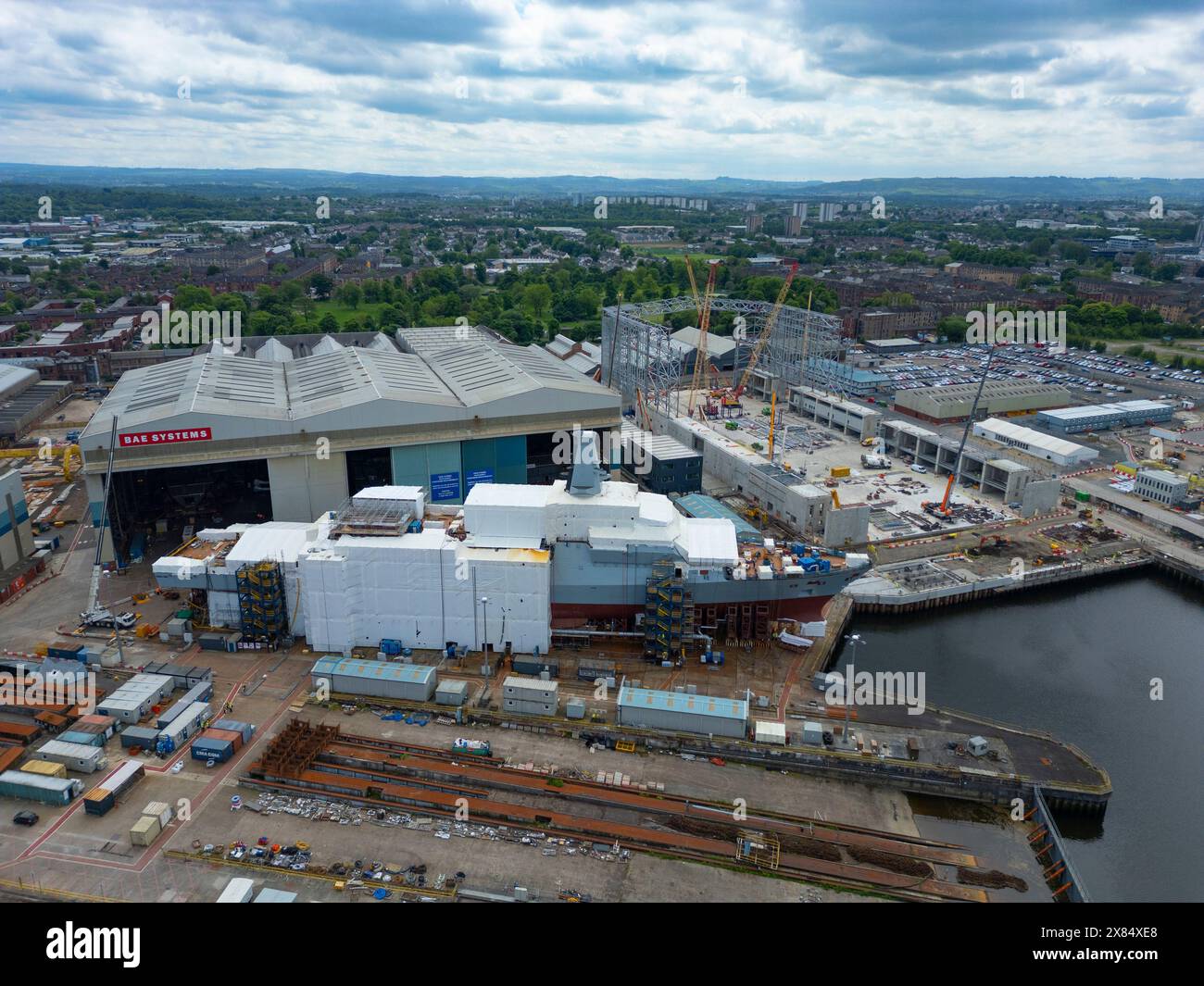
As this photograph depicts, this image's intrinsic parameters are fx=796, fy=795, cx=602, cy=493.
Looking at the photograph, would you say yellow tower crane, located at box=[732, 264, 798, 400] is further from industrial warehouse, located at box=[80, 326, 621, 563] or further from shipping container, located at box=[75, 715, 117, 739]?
shipping container, located at box=[75, 715, 117, 739]

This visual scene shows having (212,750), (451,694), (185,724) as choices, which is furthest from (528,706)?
(185,724)

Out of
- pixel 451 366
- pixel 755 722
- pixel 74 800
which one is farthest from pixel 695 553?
pixel 451 366

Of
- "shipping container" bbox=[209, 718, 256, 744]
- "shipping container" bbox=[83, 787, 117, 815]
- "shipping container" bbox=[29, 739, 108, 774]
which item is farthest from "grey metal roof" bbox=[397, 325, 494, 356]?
"shipping container" bbox=[83, 787, 117, 815]

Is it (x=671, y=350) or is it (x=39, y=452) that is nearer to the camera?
(x=39, y=452)

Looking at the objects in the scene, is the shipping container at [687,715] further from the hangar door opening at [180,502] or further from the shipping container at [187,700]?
the hangar door opening at [180,502]

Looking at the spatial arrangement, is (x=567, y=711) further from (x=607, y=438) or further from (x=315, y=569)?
(x=607, y=438)

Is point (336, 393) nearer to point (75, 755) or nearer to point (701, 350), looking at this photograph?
point (75, 755)
